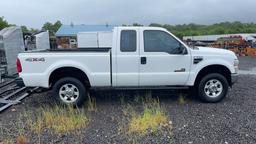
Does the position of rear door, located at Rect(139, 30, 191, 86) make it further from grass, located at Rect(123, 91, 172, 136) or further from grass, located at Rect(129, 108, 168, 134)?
grass, located at Rect(129, 108, 168, 134)

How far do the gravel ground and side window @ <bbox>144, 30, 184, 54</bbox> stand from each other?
135 cm

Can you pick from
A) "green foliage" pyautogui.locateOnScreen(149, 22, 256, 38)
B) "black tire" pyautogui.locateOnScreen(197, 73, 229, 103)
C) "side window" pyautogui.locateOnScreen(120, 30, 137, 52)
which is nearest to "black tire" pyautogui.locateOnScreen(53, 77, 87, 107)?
"side window" pyautogui.locateOnScreen(120, 30, 137, 52)

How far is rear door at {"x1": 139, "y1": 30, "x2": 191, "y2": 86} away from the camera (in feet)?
19.7

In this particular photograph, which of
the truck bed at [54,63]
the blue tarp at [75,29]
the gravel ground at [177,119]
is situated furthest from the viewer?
the blue tarp at [75,29]

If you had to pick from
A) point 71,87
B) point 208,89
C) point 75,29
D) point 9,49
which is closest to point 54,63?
point 71,87

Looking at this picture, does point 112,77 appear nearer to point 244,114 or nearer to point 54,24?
point 244,114

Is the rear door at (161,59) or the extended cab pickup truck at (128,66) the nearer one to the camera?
the extended cab pickup truck at (128,66)

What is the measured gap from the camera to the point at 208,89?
631 cm

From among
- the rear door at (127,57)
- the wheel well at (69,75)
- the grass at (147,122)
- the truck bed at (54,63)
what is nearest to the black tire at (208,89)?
the grass at (147,122)

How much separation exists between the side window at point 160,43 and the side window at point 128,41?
286 mm

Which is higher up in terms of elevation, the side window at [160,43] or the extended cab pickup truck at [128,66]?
the side window at [160,43]

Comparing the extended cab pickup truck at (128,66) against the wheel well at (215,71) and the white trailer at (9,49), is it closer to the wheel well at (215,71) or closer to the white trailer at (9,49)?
the wheel well at (215,71)

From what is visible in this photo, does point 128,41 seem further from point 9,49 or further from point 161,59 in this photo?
point 9,49

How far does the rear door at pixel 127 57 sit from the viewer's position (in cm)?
597
